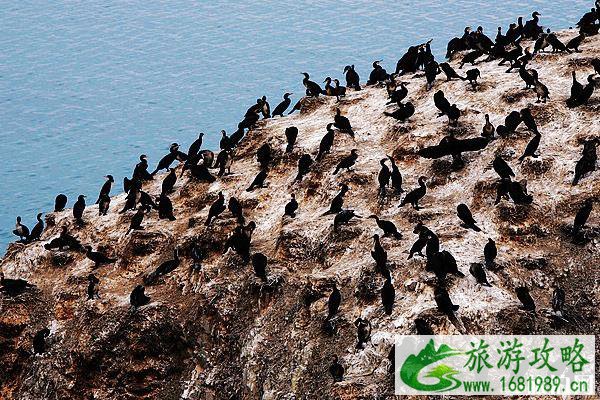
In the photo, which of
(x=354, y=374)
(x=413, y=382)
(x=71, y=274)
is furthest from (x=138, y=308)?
(x=413, y=382)

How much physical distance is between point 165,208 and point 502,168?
7564mm

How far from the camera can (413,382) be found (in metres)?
12.9

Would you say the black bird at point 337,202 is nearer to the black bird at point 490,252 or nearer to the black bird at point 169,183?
the black bird at point 490,252

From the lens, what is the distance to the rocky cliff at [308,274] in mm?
14391

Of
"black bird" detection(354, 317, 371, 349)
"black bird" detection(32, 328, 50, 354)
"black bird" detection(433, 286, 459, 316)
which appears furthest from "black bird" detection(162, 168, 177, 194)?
"black bird" detection(433, 286, 459, 316)

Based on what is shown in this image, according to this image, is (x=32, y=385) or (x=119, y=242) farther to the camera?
(x=119, y=242)

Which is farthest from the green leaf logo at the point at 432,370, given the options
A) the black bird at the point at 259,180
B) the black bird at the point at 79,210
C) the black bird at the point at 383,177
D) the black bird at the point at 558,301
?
the black bird at the point at 79,210

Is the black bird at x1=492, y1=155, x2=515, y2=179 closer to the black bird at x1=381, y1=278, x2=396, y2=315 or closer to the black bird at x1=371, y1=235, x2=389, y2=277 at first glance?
the black bird at x1=371, y1=235, x2=389, y2=277

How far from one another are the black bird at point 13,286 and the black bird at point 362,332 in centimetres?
803

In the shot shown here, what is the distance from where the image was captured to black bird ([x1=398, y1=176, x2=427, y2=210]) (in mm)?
16703

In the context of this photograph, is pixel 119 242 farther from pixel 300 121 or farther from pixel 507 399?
pixel 507 399

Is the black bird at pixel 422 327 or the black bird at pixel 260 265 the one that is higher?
the black bird at pixel 422 327

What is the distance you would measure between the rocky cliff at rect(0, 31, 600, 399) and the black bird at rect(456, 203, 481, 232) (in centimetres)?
16

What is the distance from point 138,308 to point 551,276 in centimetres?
799
